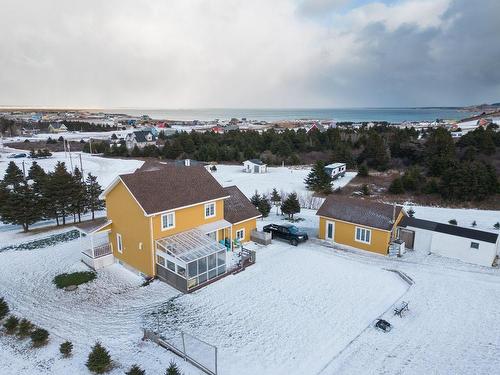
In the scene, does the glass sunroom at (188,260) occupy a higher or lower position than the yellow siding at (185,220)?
lower

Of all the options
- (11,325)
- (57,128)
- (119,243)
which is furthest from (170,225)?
(57,128)

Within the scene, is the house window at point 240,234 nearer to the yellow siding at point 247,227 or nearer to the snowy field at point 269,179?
the yellow siding at point 247,227

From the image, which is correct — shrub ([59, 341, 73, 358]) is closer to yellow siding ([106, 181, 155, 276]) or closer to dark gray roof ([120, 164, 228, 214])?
yellow siding ([106, 181, 155, 276])

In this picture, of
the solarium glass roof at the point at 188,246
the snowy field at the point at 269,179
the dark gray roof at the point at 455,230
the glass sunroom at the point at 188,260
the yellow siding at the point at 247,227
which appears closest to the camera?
the glass sunroom at the point at 188,260

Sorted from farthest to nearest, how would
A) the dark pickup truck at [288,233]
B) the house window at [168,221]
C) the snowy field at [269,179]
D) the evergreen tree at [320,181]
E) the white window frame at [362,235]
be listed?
the snowy field at [269,179] → the evergreen tree at [320,181] → the dark pickup truck at [288,233] → the white window frame at [362,235] → the house window at [168,221]

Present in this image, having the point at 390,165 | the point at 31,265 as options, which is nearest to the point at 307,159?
the point at 390,165

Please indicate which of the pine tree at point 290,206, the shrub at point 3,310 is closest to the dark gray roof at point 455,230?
the pine tree at point 290,206

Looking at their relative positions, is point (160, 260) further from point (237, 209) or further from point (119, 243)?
point (237, 209)

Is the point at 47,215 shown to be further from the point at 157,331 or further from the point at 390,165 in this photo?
the point at 390,165
